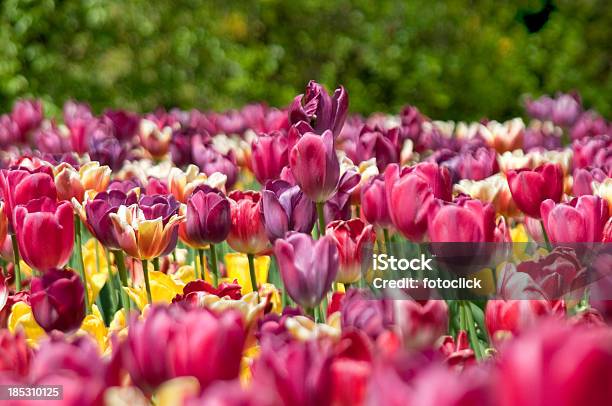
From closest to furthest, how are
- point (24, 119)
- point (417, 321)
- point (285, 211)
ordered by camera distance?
point (417, 321)
point (285, 211)
point (24, 119)

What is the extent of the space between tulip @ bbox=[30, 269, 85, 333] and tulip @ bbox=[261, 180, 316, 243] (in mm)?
365

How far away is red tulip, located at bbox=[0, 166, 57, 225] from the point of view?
1864mm

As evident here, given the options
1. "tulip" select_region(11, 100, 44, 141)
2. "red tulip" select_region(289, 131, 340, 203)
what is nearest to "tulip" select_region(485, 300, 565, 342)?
"red tulip" select_region(289, 131, 340, 203)

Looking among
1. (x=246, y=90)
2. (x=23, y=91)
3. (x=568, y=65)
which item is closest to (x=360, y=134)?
(x=23, y=91)

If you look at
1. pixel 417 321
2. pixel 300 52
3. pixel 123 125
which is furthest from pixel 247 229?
pixel 300 52

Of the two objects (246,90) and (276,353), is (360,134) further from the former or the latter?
(246,90)

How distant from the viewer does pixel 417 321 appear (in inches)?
48.2

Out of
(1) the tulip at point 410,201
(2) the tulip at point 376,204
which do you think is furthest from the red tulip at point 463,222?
(2) the tulip at point 376,204

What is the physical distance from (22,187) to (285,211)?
0.55 meters

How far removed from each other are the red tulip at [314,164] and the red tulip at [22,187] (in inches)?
19.9

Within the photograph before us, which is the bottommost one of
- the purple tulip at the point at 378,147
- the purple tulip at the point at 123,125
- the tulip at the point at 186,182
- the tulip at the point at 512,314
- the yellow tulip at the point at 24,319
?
the yellow tulip at the point at 24,319

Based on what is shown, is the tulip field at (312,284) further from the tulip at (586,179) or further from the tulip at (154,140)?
A: the tulip at (154,140)

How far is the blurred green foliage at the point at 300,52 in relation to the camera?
6559 mm

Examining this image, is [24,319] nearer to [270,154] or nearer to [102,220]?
[102,220]
